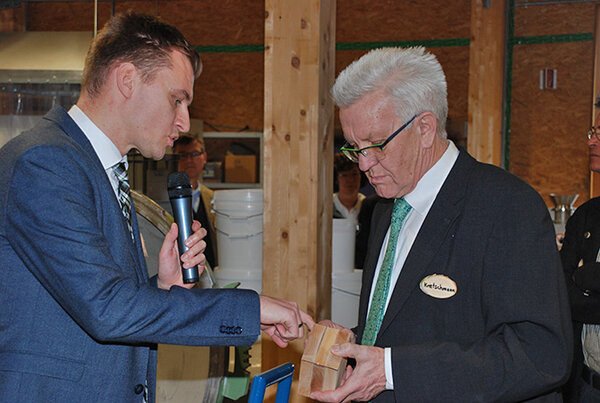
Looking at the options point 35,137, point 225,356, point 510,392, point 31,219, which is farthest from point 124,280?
point 225,356

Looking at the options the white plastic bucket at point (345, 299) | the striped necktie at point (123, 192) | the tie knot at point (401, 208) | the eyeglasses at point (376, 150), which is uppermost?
the eyeglasses at point (376, 150)

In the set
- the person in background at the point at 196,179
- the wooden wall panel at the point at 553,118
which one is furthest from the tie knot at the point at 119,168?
the wooden wall panel at the point at 553,118

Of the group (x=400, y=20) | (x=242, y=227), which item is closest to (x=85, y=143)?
(x=242, y=227)

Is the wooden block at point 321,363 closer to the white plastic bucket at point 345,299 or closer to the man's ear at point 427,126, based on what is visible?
the man's ear at point 427,126

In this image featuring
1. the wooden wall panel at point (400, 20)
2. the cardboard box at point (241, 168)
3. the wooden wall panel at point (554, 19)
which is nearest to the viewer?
the wooden wall panel at point (554, 19)

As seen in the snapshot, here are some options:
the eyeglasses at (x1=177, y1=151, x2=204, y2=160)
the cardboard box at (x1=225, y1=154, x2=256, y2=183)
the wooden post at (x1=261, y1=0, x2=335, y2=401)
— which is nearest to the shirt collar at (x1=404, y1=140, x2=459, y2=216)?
the wooden post at (x1=261, y1=0, x2=335, y2=401)

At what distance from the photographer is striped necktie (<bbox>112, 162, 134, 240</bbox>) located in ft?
5.74

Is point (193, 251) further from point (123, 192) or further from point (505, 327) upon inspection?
point (505, 327)

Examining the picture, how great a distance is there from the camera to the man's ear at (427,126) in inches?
71.9

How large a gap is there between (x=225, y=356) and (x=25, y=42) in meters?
2.74

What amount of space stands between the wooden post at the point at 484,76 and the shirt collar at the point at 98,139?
5314mm

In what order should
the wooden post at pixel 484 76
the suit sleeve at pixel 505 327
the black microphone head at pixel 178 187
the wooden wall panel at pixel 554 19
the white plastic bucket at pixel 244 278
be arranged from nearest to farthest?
the suit sleeve at pixel 505 327, the black microphone head at pixel 178 187, the white plastic bucket at pixel 244 278, the wooden post at pixel 484 76, the wooden wall panel at pixel 554 19

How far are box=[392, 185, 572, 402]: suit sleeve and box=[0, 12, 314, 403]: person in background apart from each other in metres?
0.34

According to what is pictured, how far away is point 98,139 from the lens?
170 cm
